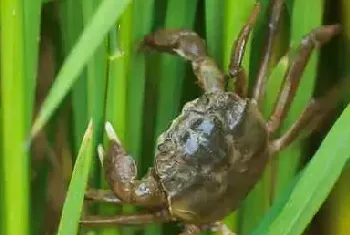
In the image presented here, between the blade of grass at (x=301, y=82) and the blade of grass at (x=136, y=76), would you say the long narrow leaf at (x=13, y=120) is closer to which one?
the blade of grass at (x=136, y=76)

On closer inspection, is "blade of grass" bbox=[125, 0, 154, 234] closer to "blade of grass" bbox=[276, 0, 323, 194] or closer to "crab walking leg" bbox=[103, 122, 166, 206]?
"crab walking leg" bbox=[103, 122, 166, 206]

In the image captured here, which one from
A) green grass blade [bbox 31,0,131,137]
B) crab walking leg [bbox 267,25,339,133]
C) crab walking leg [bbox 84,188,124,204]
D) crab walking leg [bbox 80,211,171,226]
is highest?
green grass blade [bbox 31,0,131,137]

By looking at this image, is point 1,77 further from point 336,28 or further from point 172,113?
point 336,28

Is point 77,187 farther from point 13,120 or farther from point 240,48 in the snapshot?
point 240,48

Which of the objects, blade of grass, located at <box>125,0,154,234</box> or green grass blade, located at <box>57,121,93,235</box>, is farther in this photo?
blade of grass, located at <box>125,0,154,234</box>

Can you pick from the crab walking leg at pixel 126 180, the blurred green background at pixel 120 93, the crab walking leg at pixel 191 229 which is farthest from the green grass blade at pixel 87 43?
the crab walking leg at pixel 191 229

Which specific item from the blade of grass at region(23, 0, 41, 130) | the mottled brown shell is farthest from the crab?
the blade of grass at region(23, 0, 41, 130)

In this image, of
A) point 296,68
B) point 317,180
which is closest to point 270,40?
point 296,68
